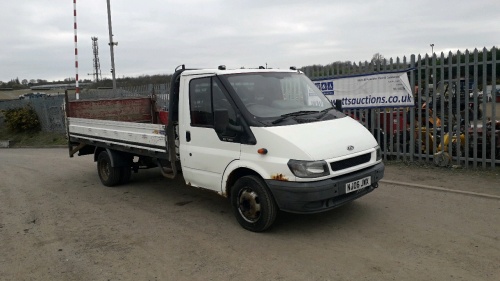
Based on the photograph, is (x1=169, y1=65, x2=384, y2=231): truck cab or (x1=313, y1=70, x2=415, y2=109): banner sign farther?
(x1=313, y1=70, x2=415, y2=109): banner sign

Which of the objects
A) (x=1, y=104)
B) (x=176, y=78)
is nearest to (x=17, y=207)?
(x=176, y=78)

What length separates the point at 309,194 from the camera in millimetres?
4352

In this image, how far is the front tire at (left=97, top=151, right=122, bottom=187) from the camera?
7.65m

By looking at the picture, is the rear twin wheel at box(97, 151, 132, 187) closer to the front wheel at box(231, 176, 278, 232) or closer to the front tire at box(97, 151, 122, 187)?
the front tire at box(97, 151, 122, 187)

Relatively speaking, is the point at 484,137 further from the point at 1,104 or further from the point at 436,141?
the point at 1,104

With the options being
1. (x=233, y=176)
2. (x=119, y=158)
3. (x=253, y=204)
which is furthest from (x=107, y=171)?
(x=253, y=204)

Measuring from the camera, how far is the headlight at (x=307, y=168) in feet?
14.2

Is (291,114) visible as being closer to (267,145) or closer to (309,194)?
(267,145)

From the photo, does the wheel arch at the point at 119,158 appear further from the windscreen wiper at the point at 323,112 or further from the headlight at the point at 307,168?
the headlight at the point at 307,168

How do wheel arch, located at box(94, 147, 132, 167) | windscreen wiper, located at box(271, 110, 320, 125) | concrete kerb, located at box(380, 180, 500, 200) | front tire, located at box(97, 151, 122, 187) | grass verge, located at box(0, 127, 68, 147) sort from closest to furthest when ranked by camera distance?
windscreen wiper, located at box(271, 110, 320, 125) < concrete kerb, located at box(380, 180, 500, 200) < wheel arch, located at box(94, 147, 132, 167) < front tire, located at box(97, 151, 122, 187) < grass verge, located at box(0, 127, 68, 147)

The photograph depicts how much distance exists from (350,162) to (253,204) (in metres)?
1.22

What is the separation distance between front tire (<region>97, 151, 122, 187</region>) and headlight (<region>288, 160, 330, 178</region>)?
4.39m

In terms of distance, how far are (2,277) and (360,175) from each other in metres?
3.91

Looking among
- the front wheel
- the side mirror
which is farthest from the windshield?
the front wheel
